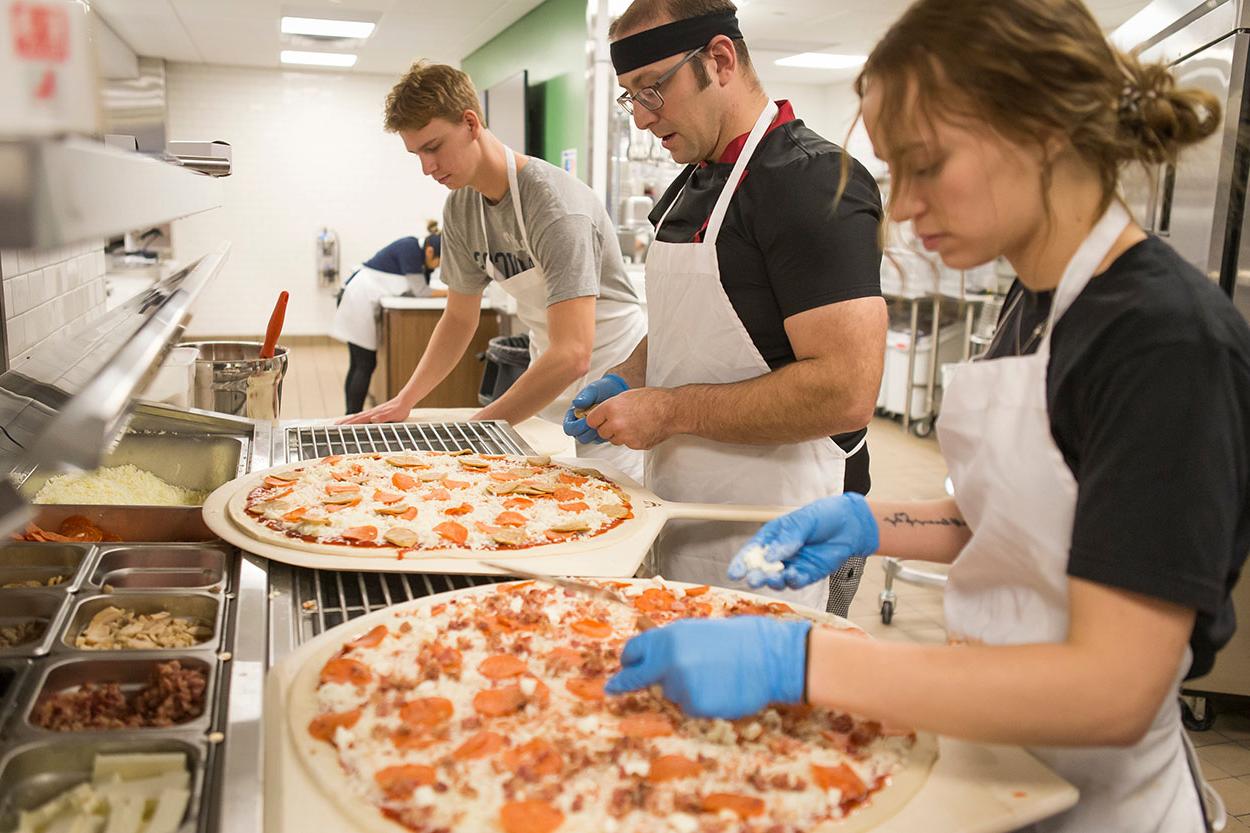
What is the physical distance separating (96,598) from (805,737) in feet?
3.32

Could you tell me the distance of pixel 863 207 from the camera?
6.06ft

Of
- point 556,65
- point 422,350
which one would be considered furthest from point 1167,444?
point 556,65

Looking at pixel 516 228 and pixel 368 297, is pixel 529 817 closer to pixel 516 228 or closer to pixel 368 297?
pixel 516 228

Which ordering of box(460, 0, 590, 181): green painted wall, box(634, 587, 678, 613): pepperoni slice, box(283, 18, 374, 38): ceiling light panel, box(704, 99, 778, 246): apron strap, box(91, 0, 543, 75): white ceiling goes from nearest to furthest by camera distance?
box(634, 587, 678, 613): pepperoni slice < box(704, 99, 778, 246): apron strap < box(460, 0, 590, 181): green painted wall < box(91, 0, 543, 75): white ceiling < box(283, 18, 374, 38): ceiling light panel

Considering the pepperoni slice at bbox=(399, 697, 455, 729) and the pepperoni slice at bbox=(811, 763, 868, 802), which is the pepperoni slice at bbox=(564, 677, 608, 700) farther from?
the pepperoni slice at bbox=(811, 763, 868, 802)

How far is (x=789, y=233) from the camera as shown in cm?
182

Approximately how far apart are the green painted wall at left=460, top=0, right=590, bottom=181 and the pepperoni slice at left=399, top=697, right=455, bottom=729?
5.82m

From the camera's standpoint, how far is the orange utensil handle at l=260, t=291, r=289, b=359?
264 cm

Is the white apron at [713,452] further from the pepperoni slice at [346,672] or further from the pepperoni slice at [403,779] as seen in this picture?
the pepperoni slice at [403,779]

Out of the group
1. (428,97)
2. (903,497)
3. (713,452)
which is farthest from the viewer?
(903,497)

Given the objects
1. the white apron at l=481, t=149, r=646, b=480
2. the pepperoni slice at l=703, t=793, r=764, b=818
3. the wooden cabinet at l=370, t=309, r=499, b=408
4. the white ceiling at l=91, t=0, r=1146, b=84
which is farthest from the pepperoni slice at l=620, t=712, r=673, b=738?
the white ceiling at l=91, t=0, r=1146, b=84

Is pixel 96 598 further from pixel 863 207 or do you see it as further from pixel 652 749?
pixel 863 207

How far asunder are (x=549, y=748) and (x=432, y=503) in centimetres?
91

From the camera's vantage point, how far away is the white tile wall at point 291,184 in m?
10.7
